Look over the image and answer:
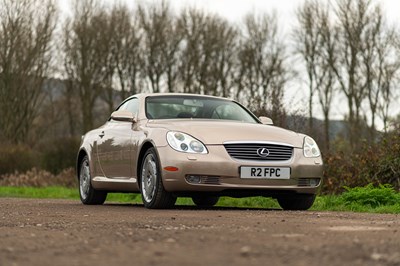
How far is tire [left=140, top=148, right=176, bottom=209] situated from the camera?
376 inches

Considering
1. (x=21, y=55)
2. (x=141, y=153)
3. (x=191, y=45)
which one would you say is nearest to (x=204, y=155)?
(x=141, y=153)

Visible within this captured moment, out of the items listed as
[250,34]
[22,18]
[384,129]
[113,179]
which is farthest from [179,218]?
[250,34]

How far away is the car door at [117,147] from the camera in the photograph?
10.6 m

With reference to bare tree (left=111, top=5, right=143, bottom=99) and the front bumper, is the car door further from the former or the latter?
bare tree (left=111, top=5, right=143, bottom=99)

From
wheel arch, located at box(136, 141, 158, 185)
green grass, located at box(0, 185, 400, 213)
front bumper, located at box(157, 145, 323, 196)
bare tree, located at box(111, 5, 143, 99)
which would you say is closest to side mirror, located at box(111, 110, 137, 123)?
wheel arch, located at box(136, 141, 158, 185)

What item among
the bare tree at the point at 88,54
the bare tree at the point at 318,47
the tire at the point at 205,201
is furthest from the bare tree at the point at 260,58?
the tire at the point at 205,201

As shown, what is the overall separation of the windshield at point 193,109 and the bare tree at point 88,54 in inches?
1291

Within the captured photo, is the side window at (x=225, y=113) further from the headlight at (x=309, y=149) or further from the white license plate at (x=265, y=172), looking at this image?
the white license plate at (x=265, y=172)

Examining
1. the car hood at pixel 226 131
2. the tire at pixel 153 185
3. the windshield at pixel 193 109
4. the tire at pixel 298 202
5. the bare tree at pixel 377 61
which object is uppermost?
the bare tree at pixel 377 61

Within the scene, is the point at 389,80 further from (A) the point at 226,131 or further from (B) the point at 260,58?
(A) the point at 226,131

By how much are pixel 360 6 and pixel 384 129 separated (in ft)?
92.1

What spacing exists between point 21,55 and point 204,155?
32075 millimetres

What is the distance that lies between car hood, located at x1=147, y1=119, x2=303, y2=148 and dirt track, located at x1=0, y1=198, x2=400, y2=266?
6.43 ft

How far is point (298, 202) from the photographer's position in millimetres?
10352
